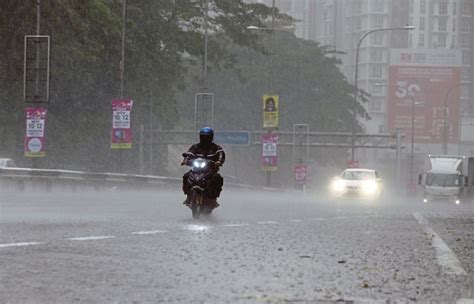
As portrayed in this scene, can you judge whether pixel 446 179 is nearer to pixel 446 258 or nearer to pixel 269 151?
pixel 269 151

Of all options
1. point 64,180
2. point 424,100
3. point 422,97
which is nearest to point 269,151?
point 64,180

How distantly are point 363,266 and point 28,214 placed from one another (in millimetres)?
10063

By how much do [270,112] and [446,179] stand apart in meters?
9.87

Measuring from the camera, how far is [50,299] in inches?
299

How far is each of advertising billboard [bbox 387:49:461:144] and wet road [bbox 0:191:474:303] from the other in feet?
281

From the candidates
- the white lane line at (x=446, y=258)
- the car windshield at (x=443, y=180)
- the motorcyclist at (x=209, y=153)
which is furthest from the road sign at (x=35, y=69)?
the car windshield at (x=443, y=180)

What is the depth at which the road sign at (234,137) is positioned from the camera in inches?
2655

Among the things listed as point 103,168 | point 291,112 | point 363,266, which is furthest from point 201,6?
point 363,266

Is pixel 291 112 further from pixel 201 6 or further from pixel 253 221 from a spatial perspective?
pixel 253 221

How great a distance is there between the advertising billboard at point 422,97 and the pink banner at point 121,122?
6051 centimetres

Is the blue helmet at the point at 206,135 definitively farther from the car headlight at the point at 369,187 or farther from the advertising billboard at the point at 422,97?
the advertising billboard at the point at 422,97

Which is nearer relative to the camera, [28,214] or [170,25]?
[28,214]

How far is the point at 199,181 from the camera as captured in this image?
18.0 m

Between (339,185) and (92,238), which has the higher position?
(92,238)
